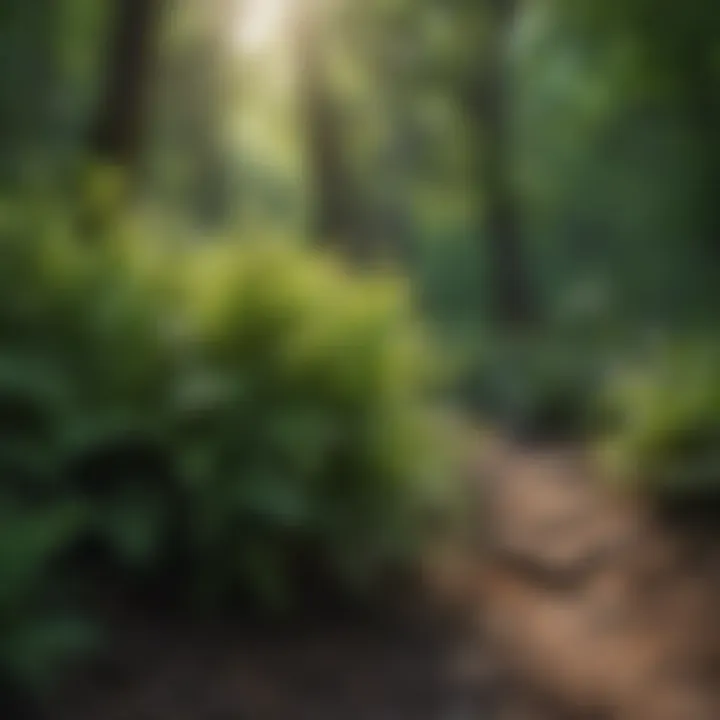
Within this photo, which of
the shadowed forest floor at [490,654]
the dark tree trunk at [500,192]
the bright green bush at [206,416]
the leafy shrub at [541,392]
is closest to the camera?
the shadowed forest floor at [490,654]

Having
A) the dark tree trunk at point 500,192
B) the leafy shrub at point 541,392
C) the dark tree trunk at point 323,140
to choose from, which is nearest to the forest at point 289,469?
the leafy shrub at point 541,392

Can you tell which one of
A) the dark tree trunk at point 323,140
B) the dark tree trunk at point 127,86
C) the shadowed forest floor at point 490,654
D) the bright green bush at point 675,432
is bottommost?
the shadowed forest floor at point 490,654

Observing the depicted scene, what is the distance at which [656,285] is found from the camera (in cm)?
1611

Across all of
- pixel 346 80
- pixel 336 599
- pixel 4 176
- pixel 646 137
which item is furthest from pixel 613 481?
→ pixel 346 80

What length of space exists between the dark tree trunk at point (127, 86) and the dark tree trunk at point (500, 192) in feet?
26.4

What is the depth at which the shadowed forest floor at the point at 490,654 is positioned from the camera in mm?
5191

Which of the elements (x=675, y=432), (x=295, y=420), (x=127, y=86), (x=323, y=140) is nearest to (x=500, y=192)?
(x=323, y=140)

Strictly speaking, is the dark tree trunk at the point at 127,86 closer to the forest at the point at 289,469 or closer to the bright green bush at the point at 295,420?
the forest at the point at 289,469

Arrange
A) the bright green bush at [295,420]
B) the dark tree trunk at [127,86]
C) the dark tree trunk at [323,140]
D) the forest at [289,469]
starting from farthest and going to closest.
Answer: the dark tree trunk at [323,140], the dark tree trunk at [127,86], the bright green bush at [295,420], the forest at [289,469]

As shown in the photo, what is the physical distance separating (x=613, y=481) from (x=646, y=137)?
541 centimetres

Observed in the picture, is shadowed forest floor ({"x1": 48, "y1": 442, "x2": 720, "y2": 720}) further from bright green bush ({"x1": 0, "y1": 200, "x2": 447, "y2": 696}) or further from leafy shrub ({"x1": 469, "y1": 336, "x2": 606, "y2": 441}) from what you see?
leafy shrub ({"x1": 469, "y1": 336, "x2": 606, "y2": 441})

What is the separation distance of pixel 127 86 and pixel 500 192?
1022 centimetres

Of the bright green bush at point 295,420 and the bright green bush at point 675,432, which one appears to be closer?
the bright green bush at point 295,420

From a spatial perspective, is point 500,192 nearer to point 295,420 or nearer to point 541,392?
point 541,392
